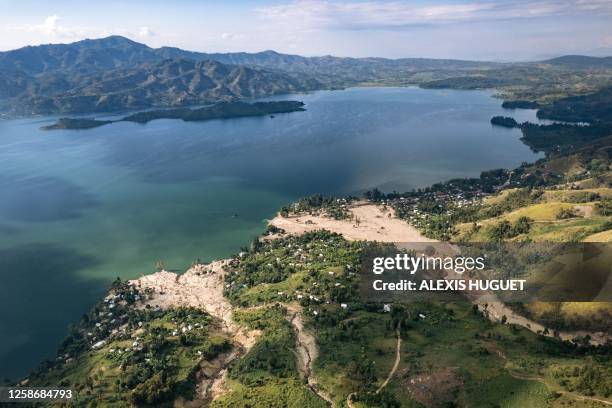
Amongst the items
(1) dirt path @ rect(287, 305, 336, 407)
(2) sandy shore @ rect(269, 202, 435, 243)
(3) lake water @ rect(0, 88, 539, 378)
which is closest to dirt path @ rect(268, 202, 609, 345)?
(2) sandy shore @ rect(269, 202, 435, 243)

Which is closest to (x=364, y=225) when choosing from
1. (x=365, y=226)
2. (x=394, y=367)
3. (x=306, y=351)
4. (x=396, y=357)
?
(x=365, y=226)

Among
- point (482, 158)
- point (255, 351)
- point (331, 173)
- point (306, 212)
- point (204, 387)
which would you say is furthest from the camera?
point (482, 158)

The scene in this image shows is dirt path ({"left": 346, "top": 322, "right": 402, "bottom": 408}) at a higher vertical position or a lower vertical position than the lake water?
lower

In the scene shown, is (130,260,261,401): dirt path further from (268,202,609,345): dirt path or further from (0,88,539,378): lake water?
(268,202,609,345): dirt path

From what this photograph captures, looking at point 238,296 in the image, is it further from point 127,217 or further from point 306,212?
point 127,217

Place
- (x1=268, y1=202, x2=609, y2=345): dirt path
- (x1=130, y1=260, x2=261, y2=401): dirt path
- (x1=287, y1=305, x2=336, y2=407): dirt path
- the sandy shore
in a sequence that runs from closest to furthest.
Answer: (x1=287, y1=305, x2=336, y2=407): dirt path, (x1=130, y1=260, x2=261, y2=401): dirt path, (x1=268, y1=202, x2=609, y2=345): dirt path, the sandy shore

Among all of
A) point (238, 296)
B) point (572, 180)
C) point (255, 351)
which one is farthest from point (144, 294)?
point (572, 180)
